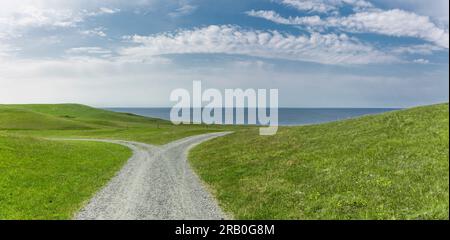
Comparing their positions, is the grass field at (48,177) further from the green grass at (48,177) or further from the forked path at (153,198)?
the forked path at (153,198)

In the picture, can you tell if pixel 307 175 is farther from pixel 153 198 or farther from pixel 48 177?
pixel 48 177

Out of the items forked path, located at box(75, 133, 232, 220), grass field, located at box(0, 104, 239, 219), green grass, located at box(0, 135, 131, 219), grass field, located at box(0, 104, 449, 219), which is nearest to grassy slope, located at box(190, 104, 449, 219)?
grass field, located at box(0, 104, 449, 219)

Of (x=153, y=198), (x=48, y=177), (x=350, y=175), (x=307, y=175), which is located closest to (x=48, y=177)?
(x=48, y=177)

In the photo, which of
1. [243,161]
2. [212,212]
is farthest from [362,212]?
[243,161]

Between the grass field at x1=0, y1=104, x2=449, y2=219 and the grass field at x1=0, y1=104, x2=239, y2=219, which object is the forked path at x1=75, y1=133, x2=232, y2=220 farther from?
the grass field at x1=0, y1=104, x2=239, y2=219

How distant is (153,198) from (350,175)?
1286cm

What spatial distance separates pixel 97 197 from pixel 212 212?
30.0ft

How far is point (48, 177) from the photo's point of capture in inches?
1277

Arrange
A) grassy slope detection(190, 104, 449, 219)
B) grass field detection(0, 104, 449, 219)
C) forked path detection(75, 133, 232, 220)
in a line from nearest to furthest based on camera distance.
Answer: grassy slope detection(190, 104, 449, 219) < grass field detection(0, 104, 449, 219) < forked path detection(75, 133, 232, 220)

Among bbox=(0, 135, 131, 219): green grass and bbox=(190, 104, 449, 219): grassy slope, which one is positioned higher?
bbox=(190, 104, 449, 219): grassy slope

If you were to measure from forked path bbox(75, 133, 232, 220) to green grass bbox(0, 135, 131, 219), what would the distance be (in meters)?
1.26

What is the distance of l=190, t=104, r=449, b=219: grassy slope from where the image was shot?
18.4m

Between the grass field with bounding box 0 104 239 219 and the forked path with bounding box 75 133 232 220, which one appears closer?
the forked path with bounding box 75 133 232 220
